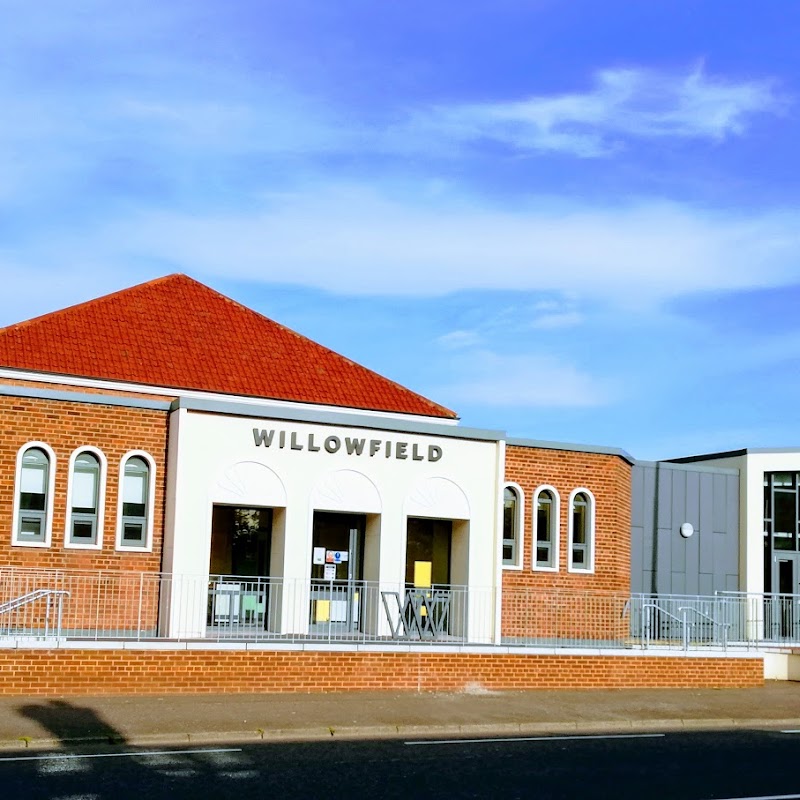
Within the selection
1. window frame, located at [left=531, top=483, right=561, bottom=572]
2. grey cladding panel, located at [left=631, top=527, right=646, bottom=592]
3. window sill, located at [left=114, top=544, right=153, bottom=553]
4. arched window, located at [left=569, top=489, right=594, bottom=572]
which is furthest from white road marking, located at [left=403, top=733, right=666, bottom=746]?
grey cladding panel, located at [left=631, top=527, right=646, bottom=592]

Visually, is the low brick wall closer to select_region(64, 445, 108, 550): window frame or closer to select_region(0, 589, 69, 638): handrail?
select_region(0, 589, 69, 638): handrail

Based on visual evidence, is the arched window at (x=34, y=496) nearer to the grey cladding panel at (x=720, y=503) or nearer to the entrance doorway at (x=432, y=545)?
the entrance doorway at (x=432, y=545)

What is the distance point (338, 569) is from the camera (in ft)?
70.1

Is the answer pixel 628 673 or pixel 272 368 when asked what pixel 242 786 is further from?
pixel 272 368

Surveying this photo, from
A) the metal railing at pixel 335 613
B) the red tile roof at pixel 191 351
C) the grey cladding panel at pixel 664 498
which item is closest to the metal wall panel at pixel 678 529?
the grey cladding panel at pixel 664 498

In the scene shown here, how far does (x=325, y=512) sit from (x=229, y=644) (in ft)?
16.0

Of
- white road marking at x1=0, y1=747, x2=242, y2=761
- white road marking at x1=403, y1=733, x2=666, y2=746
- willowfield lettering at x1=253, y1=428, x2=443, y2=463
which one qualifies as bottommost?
white road marking at x1=403, y1=733, x2=666, y2=746

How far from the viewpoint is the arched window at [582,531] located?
2359cm

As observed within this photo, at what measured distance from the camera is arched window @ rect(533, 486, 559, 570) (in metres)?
23.2

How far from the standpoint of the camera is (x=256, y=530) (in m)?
21.3

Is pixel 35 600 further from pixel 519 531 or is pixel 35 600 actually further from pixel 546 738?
pixel 519 531

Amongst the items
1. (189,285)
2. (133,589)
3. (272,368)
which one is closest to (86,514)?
(133,589)

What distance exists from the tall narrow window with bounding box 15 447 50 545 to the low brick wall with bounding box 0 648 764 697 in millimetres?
3765

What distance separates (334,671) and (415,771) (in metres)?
6.14
